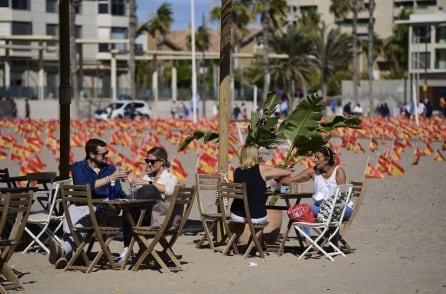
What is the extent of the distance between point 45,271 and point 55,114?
2346 inches

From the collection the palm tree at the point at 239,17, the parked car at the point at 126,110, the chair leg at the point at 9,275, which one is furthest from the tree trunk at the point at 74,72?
the chair leg at the point at 9,275

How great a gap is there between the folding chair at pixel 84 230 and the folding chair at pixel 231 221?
139 centimetres

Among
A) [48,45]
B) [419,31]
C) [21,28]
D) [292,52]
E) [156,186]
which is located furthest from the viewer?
[419,31]

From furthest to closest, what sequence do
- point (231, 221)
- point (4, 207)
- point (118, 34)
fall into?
point (118, 34) < point (231, 221) < point (4, 207)

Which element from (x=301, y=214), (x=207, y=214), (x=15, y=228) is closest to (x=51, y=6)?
(x=207, y=214)

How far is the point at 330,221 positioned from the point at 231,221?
102 cm

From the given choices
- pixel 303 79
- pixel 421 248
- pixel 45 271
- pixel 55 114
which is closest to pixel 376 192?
pixel 421 248

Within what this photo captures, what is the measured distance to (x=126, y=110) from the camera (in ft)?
207

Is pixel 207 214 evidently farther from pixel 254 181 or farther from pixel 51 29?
pixel 51 29

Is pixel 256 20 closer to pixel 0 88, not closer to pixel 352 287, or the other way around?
pixel 0 88

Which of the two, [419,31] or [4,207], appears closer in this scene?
[4,207]

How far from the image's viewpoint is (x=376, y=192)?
2009 centimetres

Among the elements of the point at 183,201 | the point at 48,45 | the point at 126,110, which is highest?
the point at 48,45

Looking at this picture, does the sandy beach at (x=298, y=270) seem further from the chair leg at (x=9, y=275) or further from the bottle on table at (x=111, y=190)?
the bottle on table at (x=111, y=190)
